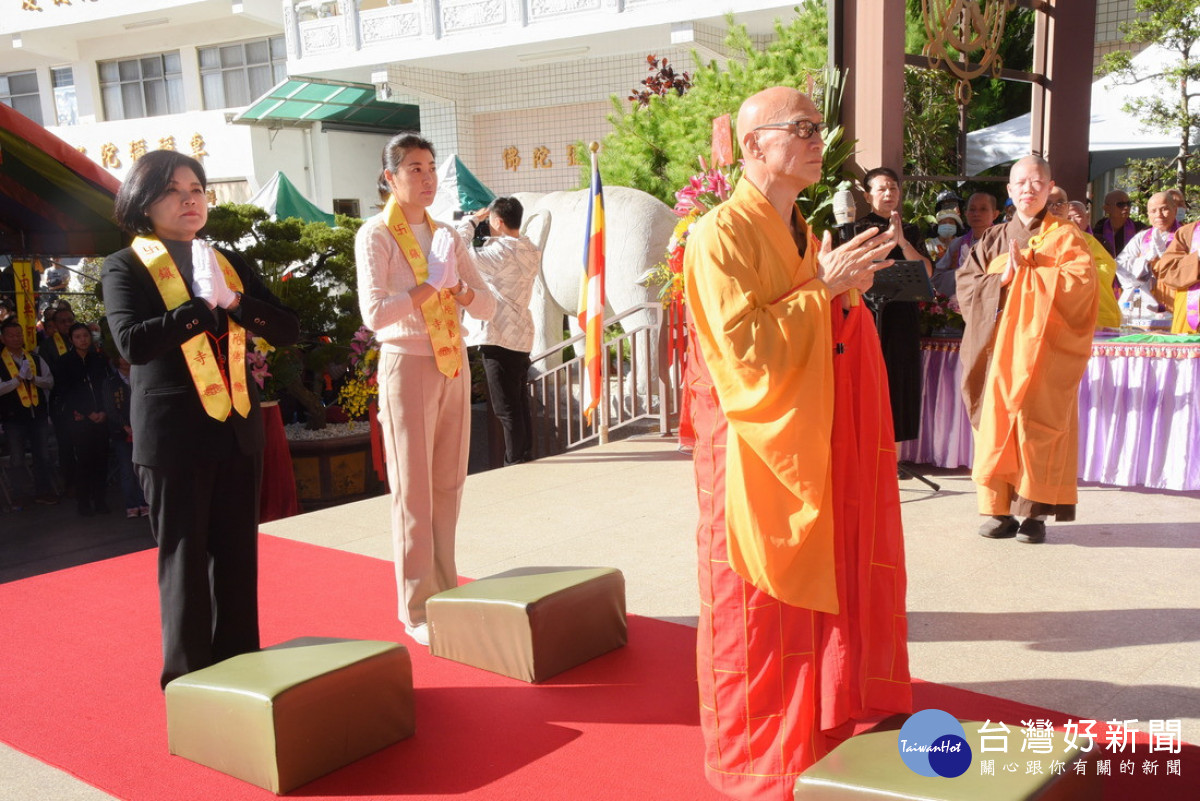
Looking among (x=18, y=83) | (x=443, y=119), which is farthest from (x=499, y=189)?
(x=18, y=83)

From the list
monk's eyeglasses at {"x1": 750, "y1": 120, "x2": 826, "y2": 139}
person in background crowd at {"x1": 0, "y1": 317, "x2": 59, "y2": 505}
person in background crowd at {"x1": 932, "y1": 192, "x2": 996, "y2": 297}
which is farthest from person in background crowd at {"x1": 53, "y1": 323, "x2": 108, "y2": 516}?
monk's eyeglasses at {"x1": 750, "y1": 120, "x2": 826, "y2": 139}

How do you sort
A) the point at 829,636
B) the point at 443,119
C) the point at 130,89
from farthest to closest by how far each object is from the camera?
the point at 130,89 < the point at 443,119 < the point at 829,636

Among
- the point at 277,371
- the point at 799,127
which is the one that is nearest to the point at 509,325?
the point at 277,371

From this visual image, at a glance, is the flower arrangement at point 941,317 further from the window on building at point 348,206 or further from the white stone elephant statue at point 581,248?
the window on building at point 348,206

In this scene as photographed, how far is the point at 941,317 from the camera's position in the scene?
5977 mm

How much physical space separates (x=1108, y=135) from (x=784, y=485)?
959 centimetres

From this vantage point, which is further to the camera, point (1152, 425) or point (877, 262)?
point (1152, 425)

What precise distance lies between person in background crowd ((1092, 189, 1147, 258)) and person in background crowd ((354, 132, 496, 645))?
19.0 ft

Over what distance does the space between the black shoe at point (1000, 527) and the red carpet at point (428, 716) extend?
1.69m

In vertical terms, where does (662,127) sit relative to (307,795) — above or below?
above

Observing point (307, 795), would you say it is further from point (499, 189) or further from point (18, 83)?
point (18, 83)

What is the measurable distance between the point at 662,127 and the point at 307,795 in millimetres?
8642

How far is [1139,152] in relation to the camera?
1071 cm

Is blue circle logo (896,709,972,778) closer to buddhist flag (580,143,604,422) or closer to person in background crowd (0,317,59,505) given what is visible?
buddhist flag (580,143,604,422)
